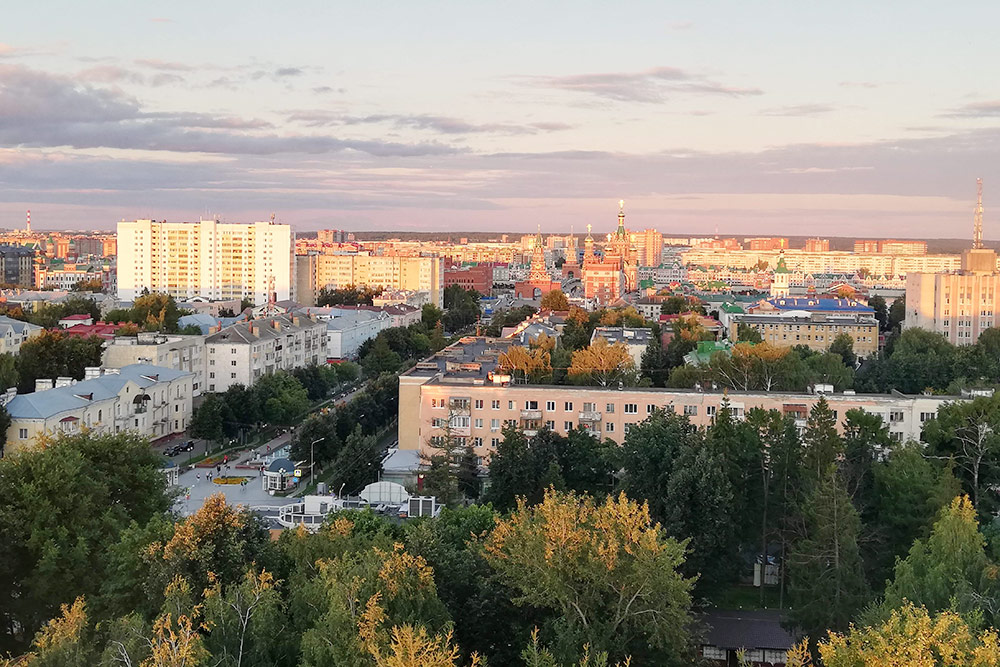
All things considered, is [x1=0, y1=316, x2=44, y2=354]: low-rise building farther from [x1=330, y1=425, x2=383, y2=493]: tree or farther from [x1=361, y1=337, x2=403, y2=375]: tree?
[x1=330, y1=425, x2=383, y2=493]: tree

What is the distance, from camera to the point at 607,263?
91.9 metres

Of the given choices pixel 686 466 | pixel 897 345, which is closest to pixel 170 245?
pixel 897 345

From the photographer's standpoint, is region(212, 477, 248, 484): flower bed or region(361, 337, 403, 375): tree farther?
region(361, 337, 403, 375): tree

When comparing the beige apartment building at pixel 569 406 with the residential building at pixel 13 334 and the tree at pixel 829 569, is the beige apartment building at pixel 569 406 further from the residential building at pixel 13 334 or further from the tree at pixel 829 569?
the residential building at pixel 13 334

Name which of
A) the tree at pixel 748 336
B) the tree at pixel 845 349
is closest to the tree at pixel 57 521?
the tree at pixel 748 336

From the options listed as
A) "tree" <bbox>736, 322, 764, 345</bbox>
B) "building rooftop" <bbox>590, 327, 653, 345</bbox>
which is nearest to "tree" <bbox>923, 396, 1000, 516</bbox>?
"building rooftop" <bbox>590, 327, 653, 345</bbox>

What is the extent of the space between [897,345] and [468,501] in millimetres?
31901

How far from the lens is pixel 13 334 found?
140ft

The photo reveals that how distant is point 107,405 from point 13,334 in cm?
1529

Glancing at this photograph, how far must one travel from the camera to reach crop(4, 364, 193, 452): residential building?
27.2m

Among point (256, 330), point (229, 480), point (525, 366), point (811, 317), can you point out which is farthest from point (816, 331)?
point (229, 480)

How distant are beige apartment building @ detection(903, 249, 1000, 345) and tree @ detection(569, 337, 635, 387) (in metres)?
30.3

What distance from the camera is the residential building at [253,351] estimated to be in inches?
1604

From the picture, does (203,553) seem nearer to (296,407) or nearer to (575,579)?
(575,579)
